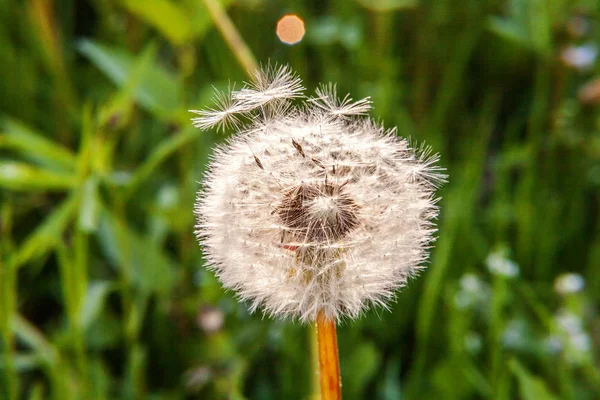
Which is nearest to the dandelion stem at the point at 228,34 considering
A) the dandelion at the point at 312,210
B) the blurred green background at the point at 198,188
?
the blurred green background at the point at 198,188

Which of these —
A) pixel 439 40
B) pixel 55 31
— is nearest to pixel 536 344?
pixel 439 40

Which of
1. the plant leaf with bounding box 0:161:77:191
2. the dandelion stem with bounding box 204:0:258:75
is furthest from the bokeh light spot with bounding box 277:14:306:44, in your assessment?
the plant leaf with bounding box 0:161:77:191

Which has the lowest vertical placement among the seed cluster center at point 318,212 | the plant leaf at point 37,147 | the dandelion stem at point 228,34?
the seed cluster center at point 318,212

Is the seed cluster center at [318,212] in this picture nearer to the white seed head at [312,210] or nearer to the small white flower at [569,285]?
the white seed head at [312,210]

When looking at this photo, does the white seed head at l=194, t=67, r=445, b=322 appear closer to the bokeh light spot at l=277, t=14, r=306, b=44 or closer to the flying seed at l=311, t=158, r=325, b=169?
the flying seed at l=311, t=158, r=325, b=169

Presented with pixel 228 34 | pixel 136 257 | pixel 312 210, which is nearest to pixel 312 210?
pixel 312 210

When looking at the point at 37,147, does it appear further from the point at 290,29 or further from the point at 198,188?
the point at 290,29
